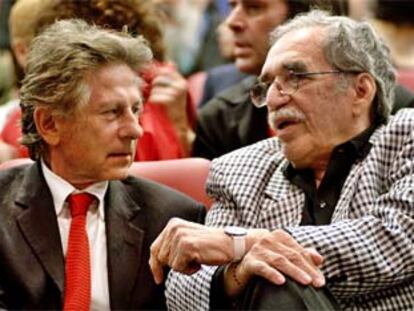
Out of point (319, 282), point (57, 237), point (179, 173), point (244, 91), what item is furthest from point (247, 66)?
point (319, 282)

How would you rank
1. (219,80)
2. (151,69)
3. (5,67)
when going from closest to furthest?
1. (151,69)
2. (219,80)
3. (5,67)

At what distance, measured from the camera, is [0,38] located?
4855 mm

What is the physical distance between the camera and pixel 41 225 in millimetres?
2451

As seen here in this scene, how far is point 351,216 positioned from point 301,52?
0.41 m

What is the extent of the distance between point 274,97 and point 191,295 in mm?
496

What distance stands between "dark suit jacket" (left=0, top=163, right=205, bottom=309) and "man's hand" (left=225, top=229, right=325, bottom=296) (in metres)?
0.26

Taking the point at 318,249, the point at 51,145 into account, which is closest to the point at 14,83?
the point at 51,145

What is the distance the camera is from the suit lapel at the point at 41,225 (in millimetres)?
2424

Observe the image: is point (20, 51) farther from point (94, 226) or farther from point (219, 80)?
point (94, 226)

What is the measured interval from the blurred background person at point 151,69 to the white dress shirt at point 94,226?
45cm

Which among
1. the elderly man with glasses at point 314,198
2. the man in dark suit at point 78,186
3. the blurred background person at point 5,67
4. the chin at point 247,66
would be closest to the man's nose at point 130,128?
the man in dark suit at point 78,186

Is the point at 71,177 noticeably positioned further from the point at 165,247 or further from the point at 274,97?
the point at 274,97

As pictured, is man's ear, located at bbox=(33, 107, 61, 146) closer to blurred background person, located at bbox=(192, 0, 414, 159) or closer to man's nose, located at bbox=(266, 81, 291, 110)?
man's nose, located at bbox=(266, 81, 291, 110)

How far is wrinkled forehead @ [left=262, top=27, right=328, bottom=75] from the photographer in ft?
8.50
